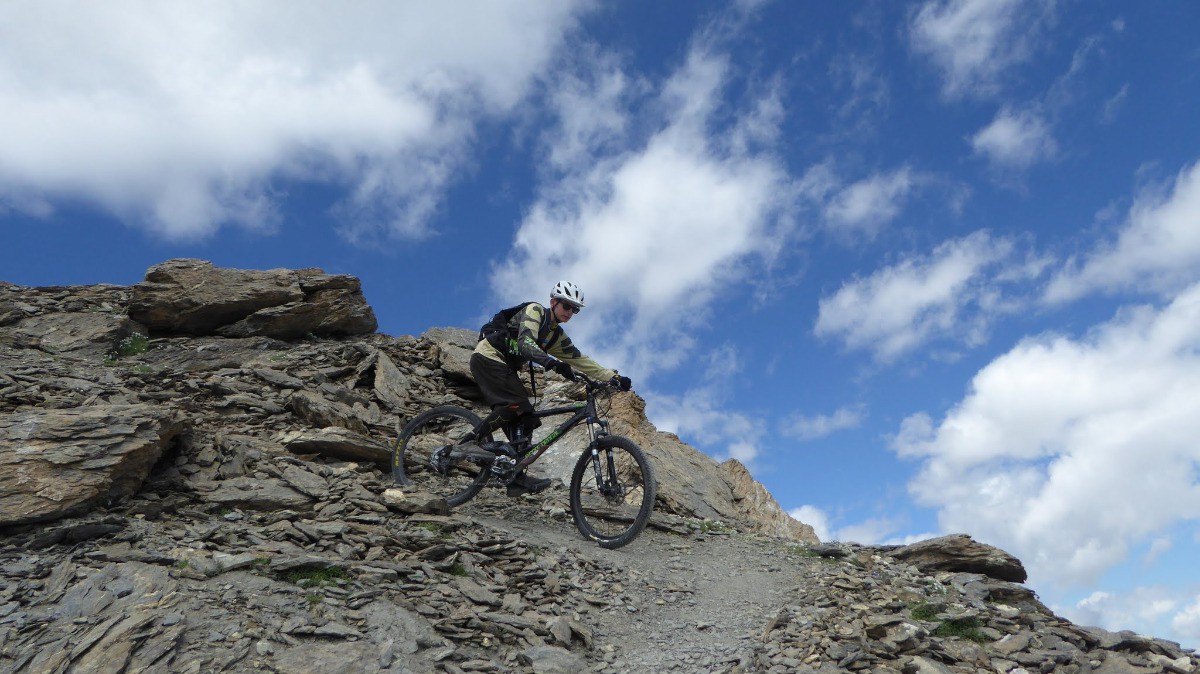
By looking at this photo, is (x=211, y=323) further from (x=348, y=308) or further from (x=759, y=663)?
(x=759, y=663)

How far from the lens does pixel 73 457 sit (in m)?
10.1

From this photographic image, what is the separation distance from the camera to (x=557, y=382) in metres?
21.8

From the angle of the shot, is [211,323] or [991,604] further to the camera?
[211,323]

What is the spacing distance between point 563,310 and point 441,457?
4.01 meters

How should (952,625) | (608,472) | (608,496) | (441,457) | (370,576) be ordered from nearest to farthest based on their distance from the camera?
(370,576) < (952,625) < (608,496) < (608,472) < (441,457)

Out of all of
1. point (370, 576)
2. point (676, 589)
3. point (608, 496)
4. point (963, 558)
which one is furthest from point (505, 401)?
point (963, 558)

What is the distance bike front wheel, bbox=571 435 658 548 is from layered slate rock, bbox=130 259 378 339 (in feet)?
43.6

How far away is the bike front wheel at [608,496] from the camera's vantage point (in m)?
11.9

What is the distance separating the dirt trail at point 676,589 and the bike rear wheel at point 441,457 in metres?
0.71

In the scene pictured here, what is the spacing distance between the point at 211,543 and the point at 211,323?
15.5 meters

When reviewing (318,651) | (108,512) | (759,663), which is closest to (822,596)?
(759,663)

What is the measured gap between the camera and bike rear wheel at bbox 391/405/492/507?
13539 millimetres

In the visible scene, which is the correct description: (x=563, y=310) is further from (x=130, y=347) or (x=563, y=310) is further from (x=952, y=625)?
(x=130, y=347)

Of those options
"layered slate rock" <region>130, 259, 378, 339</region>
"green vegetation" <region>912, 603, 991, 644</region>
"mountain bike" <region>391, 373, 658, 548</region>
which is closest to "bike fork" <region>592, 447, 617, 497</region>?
"mountain bike" <region>391, 373, 658, 548</region>
